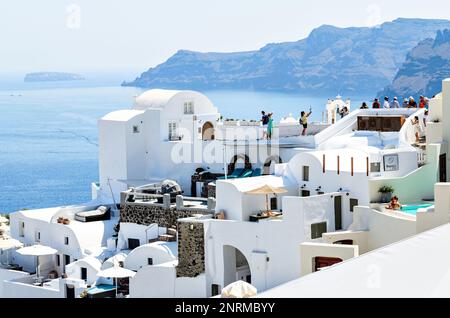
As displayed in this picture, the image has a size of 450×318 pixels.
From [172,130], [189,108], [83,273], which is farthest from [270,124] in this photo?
[83,273]

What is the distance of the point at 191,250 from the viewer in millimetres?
29578

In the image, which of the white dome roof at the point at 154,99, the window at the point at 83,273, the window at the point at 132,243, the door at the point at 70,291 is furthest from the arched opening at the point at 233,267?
the white dome roof at the point at 154,99

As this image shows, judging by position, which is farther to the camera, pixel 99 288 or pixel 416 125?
pixel 416 125

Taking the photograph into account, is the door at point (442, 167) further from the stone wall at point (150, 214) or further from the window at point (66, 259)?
the window at point (66, 259)

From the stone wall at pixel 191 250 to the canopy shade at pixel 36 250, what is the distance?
7.17 m

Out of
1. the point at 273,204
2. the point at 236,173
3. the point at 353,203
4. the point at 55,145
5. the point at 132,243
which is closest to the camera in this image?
the point at 353,203

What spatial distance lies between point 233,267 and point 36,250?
9.06 m

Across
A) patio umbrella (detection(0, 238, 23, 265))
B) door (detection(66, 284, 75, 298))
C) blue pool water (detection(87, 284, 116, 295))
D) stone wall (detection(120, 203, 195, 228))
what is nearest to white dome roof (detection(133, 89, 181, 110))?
stone wall (detection(120, 203, 195, 228))

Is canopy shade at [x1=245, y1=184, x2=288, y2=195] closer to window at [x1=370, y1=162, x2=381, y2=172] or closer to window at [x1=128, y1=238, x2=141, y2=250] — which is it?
window at [x1=370, y1=162, x2=381, y2=172]

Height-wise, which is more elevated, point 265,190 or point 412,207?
point 265,190

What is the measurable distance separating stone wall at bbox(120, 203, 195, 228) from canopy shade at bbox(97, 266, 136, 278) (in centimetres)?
281

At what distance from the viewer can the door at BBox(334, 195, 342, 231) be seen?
1093 inches

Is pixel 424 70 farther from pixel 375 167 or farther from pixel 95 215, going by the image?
pixel 375 167
